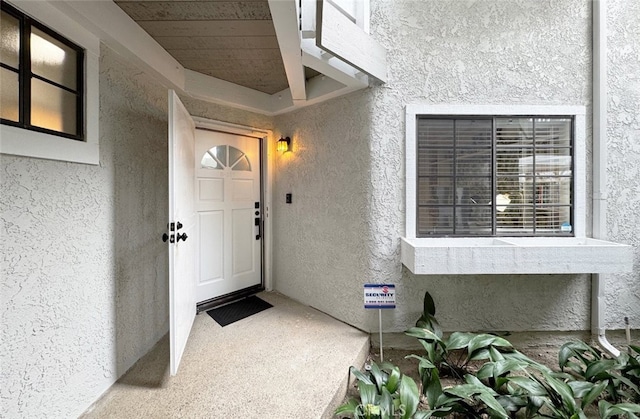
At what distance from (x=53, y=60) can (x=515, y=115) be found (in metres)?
3.67

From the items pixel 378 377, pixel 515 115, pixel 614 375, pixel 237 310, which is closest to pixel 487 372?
pixel 378 377

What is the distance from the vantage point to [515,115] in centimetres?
249

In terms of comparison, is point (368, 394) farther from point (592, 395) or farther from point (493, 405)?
point (592, 395)

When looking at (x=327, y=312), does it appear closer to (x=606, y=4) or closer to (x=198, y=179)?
(x=198, y=179)

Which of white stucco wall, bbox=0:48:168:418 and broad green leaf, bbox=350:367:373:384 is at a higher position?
white stucco wall, bbox=0:48:168:418

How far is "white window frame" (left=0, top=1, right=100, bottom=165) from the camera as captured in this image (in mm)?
1324

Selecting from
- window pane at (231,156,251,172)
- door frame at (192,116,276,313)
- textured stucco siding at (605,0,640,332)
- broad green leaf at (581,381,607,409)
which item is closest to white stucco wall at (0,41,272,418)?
window pane at (231,156,251,172)

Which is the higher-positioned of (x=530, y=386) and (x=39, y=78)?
(x=39, y=78)

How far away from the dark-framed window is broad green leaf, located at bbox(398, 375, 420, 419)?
2.72 metres

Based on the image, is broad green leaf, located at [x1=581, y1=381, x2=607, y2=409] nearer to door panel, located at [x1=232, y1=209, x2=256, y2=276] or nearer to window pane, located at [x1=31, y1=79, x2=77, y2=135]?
door panel, located at [x1=232, y1=209, x2=256, y2=276]

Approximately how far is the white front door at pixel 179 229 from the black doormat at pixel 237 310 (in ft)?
1.17

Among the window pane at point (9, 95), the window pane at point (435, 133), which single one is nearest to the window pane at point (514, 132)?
the window pane at point (435, 133)

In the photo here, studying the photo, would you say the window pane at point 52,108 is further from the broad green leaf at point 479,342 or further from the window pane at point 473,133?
the broad green leaf at point 479,342

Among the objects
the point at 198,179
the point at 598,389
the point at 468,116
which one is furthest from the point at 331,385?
the point at 468,116
